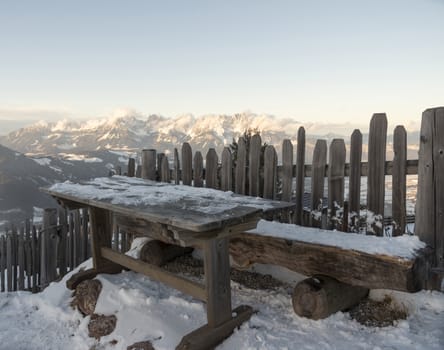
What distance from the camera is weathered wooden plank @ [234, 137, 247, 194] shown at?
16.5ft

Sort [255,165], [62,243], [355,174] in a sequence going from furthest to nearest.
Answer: [62,243] < [255,165] < [355,174]

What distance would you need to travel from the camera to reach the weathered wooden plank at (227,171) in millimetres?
5195

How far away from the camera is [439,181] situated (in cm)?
338

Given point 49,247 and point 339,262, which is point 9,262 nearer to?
point 49,247

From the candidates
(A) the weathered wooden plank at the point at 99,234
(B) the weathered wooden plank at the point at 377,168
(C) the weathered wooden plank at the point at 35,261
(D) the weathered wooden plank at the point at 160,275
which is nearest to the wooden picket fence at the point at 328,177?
(B) the weathered wooden plank at the point at 377,168

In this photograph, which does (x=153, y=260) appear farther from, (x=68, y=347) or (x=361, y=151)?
(x=361, y=151)

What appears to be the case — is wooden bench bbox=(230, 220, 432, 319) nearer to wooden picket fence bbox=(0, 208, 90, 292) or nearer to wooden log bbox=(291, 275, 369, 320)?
wooden log bbox=(291, 275, 369, 320)

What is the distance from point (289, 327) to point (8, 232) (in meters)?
5.63

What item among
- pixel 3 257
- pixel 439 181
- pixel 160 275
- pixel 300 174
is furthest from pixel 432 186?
pixel 3 257

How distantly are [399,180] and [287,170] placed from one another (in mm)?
1343

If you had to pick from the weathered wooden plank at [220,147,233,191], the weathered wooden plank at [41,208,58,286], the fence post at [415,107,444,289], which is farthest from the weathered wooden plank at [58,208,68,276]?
the fence post at [415,107,444,289]

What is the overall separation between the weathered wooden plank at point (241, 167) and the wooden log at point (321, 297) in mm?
1972

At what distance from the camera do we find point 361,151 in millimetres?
3949

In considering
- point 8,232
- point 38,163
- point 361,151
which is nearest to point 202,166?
point 361,151
